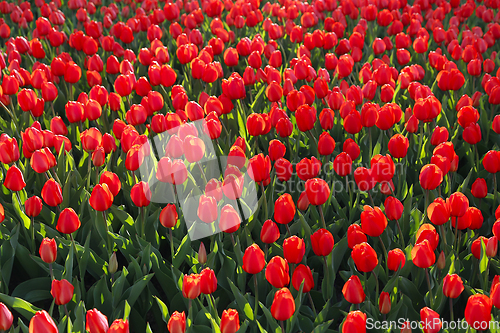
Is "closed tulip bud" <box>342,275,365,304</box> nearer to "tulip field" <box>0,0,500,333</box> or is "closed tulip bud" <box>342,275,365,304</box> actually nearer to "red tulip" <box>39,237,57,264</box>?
"tulip field" <box>0,0,500,333</box>

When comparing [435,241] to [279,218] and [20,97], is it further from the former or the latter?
[20,97]

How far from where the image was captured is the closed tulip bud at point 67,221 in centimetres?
195

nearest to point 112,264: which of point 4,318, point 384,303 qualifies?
point 4,318

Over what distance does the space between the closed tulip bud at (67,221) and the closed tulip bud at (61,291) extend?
30cm

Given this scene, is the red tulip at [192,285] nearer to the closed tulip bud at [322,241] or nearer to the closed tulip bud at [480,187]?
the closed tulip bud at [322,241]

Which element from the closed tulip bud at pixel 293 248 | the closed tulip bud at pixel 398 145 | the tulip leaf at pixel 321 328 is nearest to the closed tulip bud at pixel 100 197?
the closed tulip bud at pixel 293 248

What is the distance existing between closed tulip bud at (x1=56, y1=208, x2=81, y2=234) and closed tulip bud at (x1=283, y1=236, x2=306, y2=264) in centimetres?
86

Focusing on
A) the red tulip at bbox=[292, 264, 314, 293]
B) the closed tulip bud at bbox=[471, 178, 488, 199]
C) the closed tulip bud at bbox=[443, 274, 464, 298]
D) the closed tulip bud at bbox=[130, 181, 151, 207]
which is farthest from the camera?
the closed tulip bud at bbox=[471, 178, 488, 199]

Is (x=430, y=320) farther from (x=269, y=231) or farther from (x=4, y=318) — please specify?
(x=4, y=318)

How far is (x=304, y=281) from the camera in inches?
69.6

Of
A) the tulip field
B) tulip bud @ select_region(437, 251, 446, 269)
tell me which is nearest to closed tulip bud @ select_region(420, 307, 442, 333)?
the tulip field

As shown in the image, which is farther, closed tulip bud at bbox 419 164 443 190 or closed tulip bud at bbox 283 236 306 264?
closed tulip bud at bbox 419 164 443 190

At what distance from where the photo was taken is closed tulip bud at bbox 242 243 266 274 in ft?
5.60

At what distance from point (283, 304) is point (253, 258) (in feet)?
0.74
